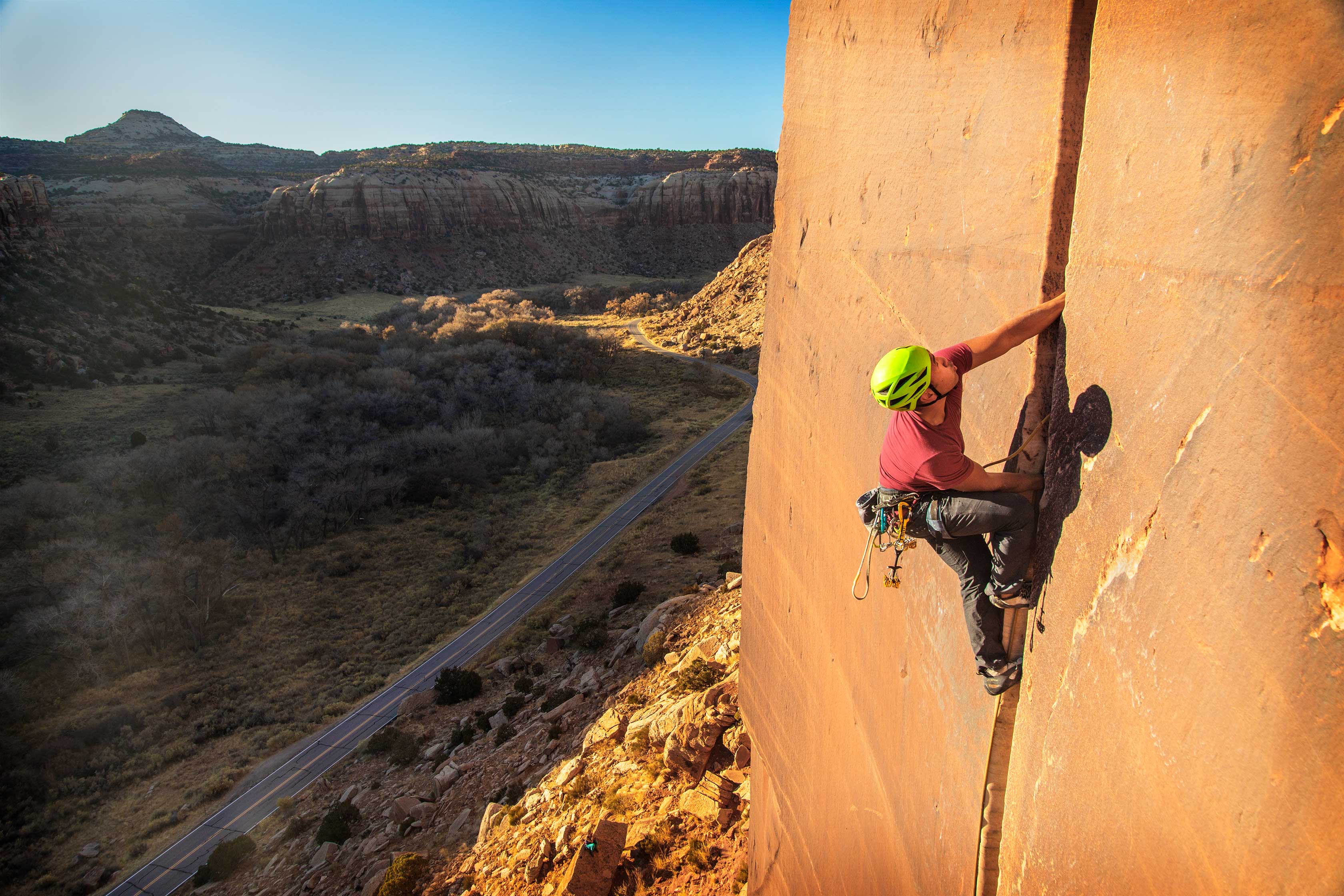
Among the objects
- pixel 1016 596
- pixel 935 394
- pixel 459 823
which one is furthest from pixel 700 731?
pixel 935 394

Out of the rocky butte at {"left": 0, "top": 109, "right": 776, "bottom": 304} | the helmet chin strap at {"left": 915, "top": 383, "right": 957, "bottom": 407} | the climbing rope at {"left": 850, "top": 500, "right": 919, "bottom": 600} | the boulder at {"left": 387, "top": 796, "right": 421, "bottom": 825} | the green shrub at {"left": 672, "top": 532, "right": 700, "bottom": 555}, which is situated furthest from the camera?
the rocky butte at {"left": 0, "top": 109, "right": 776, "bottom": 304}

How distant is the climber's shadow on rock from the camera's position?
10.3 ft

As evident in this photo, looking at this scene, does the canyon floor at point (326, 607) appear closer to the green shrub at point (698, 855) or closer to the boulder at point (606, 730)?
the boulder at point (606, 730)

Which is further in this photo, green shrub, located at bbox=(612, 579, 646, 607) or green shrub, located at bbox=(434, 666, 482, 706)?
green shrub, located at bbox=(612, 579, 646, 607)

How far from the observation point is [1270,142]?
2344 millimetres

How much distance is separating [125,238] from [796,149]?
100 m

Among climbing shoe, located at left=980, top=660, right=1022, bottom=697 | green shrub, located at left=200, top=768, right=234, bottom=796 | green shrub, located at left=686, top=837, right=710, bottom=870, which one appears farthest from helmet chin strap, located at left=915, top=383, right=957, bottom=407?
green shrub, located at left=200, top=768, right=234, bottom=796

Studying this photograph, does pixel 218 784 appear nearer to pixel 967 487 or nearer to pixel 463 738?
pixel 463 738

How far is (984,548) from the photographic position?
12.4 feet

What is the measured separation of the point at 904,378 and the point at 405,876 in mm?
12283

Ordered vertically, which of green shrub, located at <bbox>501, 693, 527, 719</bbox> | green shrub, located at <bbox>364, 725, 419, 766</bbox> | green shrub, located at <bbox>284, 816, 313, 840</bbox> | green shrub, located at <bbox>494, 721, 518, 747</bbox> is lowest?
green shrub, located at <bbox>284, 816, 313, 840</bbox>

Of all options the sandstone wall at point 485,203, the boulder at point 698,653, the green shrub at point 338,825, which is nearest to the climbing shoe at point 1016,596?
the boulder at point 698,653

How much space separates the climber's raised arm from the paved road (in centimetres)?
1890

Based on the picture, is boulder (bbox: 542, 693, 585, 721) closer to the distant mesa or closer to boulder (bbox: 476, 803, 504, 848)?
boulder (bbox: 476, 803, 504, 848)
